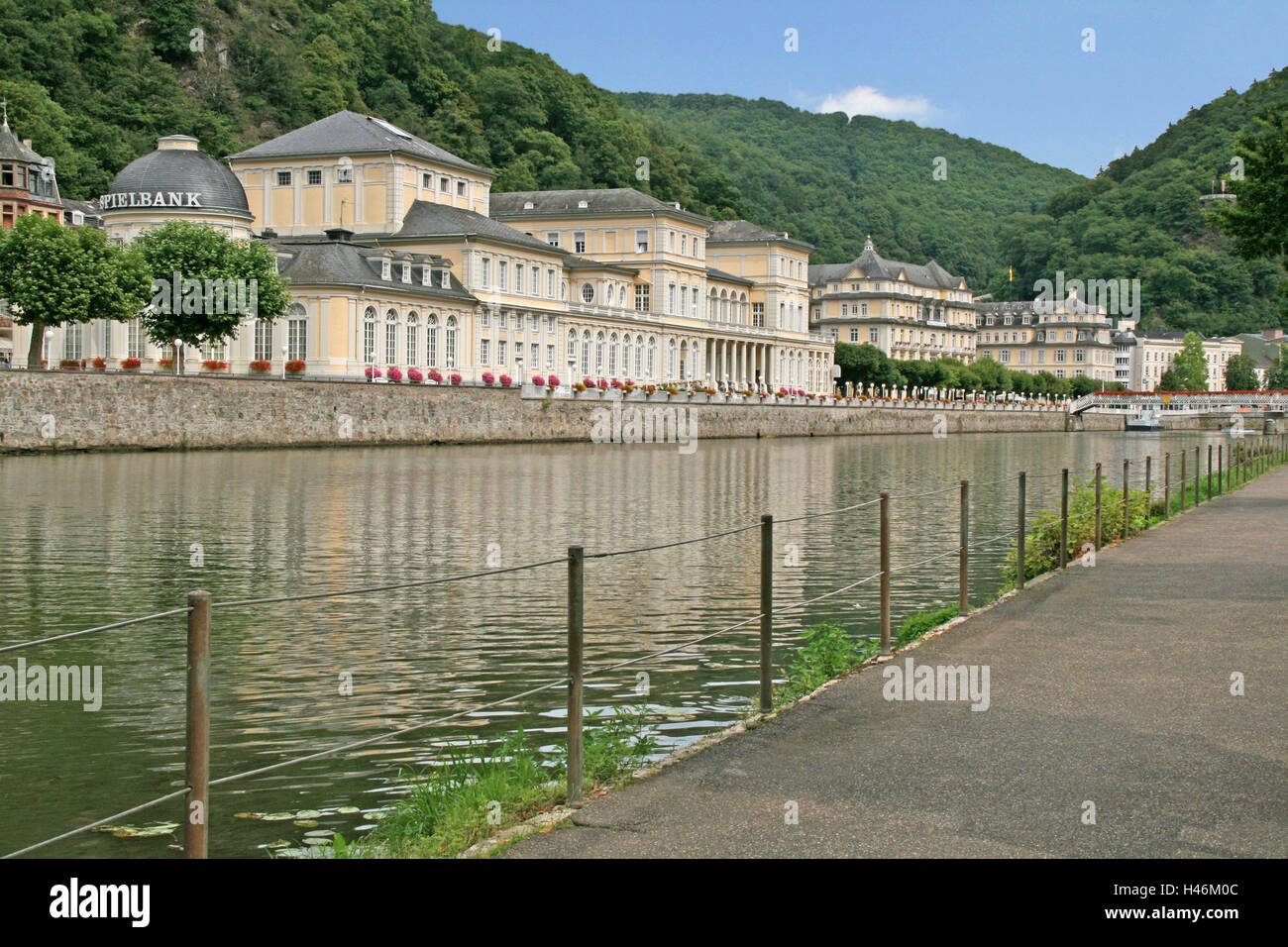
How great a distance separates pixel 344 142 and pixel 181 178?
20830 millimetres

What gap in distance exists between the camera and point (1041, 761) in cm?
896

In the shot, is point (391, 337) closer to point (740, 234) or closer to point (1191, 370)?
point (740, 234)

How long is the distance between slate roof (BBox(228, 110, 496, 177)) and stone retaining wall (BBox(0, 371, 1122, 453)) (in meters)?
26.4

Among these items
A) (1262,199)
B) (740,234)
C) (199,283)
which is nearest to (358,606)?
(1262,199)

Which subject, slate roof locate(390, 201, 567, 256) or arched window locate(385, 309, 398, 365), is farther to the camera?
slate roof locate(390, 201, 567, 256)

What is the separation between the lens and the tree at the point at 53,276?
204ft

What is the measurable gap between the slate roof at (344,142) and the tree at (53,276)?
39.3 metres

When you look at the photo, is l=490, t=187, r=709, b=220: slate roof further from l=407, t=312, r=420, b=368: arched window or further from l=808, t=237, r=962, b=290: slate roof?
l=808, t=237, r=962, b=290: slate roof

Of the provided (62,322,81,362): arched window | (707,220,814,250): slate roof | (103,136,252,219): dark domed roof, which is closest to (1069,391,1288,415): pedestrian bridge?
(707,220,814,250): slate roof

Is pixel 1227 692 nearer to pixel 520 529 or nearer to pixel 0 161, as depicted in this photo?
pixel 520 529

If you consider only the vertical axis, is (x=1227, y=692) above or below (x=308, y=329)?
below

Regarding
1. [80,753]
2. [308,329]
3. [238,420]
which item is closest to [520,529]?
[80,753]

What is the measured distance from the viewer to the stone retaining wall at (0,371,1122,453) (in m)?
54.2
